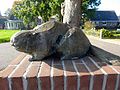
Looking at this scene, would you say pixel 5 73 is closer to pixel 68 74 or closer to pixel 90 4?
pixel 68 74

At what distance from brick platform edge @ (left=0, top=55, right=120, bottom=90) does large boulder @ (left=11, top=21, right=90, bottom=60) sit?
26 centimetres

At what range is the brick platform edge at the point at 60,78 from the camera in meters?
2.11

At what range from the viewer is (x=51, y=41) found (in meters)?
2.64

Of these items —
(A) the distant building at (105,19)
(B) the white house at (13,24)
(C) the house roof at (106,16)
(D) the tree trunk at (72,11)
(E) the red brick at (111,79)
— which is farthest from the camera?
(B) the white house at (13,24)

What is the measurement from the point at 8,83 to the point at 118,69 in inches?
46.0

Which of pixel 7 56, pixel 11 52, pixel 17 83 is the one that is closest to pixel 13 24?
pixel 11 52

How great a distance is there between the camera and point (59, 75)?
2135mm

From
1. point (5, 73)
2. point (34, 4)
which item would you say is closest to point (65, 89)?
point (5, 73)

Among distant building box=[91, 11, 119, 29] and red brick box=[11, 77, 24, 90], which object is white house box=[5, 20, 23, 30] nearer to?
distant building box=[91, 11, 119, 29]

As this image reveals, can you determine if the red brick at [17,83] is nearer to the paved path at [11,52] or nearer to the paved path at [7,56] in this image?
the paved path at [11,52]

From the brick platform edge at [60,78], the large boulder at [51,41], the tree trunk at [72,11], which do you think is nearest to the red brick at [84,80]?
the brick platform edge at [60,78]

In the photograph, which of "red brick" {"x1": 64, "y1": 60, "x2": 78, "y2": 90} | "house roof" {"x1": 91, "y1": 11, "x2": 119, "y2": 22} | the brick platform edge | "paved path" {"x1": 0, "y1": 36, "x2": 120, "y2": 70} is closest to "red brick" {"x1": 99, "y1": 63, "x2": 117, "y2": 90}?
the brick platform edge

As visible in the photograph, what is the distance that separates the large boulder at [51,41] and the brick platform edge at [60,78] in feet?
0.86

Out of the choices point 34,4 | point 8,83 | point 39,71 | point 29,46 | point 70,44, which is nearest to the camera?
point 8,83
